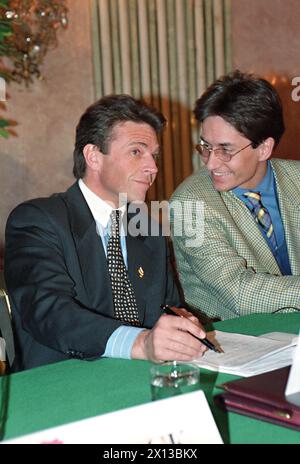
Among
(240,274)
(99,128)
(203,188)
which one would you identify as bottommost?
(240,274)

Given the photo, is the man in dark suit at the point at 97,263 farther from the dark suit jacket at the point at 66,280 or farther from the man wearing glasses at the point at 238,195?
the man wearing glasses at the point at 238,195

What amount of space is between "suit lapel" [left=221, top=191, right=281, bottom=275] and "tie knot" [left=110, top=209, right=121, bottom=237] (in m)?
0.59

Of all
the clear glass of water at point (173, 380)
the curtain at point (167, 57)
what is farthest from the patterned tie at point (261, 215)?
the curtain at point (167, 57)

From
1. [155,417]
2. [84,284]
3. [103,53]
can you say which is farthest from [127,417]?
[103,53]

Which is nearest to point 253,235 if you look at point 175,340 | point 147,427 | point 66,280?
point 66,280

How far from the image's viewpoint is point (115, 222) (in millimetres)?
2971

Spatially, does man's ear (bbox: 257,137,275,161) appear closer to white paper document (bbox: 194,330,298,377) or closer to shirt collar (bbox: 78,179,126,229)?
shirt collar (bbox: 78,179,126,229)

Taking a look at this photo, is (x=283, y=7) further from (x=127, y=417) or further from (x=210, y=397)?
(x=127, y=417)

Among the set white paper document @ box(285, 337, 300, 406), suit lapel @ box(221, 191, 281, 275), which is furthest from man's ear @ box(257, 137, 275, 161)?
white paper document @ box(285, 337, 300, 406)

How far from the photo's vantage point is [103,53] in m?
5.98

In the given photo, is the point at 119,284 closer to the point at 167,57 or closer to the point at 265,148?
the point at 265,148

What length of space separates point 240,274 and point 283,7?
14.5 feet

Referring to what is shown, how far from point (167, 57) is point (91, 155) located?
334cm

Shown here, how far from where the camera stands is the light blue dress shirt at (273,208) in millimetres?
3496
